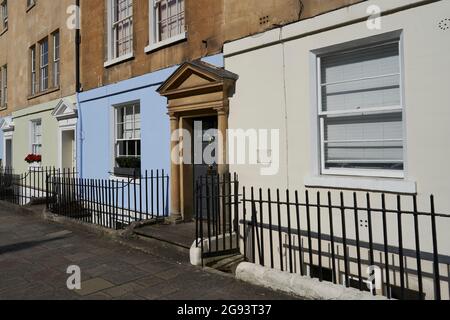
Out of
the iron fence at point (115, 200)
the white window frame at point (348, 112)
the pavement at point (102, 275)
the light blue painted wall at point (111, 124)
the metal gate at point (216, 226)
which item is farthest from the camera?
the light blue painted wall at point (111, 124)

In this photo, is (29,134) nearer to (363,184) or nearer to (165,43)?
(165,43)

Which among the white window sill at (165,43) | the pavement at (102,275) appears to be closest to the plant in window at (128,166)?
the pavement at (102,275)

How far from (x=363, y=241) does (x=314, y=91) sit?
2165 millimetres

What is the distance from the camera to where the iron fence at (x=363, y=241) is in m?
4.31

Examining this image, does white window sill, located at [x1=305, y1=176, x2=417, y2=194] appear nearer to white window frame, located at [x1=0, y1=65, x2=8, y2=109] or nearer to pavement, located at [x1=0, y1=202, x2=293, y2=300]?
pavement, located at [x1=0, y1=202, x2=293, y2=300]

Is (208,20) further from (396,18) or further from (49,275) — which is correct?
(49,275)

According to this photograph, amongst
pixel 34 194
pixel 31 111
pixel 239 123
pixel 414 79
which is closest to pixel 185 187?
pixel 239 123

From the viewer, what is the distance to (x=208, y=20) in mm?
7359

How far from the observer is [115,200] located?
9.70m

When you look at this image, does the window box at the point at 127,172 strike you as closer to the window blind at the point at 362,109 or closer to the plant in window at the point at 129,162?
the plant in window at the point at 129,162

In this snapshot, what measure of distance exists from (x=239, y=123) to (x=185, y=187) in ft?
6.59

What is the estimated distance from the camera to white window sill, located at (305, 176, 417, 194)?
4719mm

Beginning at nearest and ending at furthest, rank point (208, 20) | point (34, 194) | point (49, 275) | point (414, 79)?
point (414, 79), point (49, 275), point (208, 20), point (34, 194)

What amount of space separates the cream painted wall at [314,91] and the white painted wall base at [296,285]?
119 centimetres
